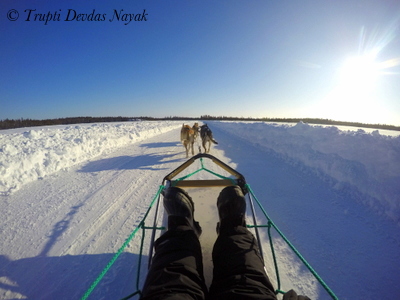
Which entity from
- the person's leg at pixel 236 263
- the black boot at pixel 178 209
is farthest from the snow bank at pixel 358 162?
the black boot at pixel 178 209

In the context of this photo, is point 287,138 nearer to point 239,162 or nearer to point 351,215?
point 239,162

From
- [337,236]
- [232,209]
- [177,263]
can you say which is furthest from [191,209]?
[337,236]

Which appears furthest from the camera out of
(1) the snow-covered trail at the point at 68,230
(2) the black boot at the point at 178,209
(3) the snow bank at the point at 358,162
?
(3) the snow bank at the point at 358,162

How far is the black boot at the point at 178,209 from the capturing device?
185cm

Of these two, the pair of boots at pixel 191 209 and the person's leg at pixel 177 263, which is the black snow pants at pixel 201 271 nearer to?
the person's leg at pixel 177 263

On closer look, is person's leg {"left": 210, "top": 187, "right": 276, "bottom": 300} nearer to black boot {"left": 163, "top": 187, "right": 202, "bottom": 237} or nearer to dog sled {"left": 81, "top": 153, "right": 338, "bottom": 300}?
dog sled {"left": 81, "top": 153, "right": 338, "bottom": 300}

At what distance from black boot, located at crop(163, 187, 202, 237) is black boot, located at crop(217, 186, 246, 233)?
34 centimetres

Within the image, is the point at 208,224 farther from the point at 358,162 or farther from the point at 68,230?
the point at 358,162

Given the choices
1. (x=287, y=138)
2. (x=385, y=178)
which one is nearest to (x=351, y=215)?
(x=385, y=178)

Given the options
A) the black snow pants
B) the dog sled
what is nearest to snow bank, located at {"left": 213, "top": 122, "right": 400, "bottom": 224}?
the dog sled

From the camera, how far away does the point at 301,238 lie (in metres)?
2.52

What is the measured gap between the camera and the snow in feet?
6.51

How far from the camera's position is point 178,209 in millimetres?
→ 1919

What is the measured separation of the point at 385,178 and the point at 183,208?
12.8 feet
